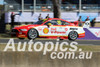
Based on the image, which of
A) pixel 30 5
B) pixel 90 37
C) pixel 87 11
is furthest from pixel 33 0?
pixel 90 37

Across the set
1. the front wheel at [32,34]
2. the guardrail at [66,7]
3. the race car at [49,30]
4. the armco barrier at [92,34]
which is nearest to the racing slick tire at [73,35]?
the race car at [49,30]

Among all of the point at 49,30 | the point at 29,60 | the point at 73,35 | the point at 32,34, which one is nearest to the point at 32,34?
the point at 32,34

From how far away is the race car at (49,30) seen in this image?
52.3ft

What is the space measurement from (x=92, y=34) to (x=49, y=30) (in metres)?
3.52

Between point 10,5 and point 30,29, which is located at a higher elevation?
point 10,5

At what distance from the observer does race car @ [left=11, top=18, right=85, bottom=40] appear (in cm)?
1593

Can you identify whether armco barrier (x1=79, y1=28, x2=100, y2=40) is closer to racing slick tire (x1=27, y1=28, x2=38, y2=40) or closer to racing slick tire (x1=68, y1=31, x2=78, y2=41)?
racing slick tire (x1=68, y1=31, x2=78, y2=41)

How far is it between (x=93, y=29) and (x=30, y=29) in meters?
4.66

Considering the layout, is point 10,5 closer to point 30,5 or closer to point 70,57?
point 30,5

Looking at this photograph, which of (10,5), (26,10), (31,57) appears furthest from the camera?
(26,10)

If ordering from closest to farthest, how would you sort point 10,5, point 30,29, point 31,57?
1. point 31,57
2. point 30,29
3. point 10,5

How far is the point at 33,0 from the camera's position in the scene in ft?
119

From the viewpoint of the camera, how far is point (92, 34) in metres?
18.3

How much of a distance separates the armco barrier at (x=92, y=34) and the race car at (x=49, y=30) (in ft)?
4.68
